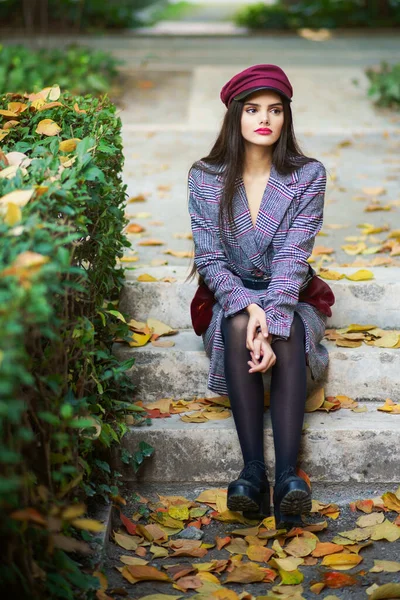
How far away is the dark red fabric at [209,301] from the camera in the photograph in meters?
3.52

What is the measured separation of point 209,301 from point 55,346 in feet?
3.92

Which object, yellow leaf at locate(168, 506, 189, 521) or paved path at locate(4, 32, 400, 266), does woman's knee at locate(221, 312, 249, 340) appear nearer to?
yellow leaf at locate(168, 506, 189, 521)

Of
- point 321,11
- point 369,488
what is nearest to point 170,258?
point 369,488

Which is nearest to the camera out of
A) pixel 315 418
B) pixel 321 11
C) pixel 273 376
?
pixel 273 376

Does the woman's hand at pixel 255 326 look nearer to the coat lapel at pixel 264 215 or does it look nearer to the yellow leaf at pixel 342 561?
the coat lapel at pixel 264 215

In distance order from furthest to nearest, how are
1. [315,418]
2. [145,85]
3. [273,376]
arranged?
[145,85]
[315,418]
[273,376]

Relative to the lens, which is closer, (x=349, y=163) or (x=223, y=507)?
(x=223, y=507)

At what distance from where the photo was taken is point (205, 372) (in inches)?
145

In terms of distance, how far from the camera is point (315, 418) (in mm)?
3475

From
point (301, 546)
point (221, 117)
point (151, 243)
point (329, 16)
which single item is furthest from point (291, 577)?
Result: point (329, 16)

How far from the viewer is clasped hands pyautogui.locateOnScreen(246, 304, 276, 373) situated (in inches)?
122

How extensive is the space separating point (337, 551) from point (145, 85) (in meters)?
7.42

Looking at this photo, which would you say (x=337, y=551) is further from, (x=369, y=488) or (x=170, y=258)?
(x=170, y=258)

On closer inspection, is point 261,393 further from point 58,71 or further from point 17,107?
point 58,71
